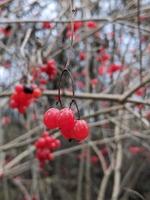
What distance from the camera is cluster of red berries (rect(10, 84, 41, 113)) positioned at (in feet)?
10.6

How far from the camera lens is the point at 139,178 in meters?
9.88

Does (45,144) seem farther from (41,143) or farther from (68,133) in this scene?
(68,133)

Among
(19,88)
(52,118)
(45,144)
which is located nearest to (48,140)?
(45,144)

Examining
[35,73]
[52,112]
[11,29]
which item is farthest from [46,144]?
[52,112]

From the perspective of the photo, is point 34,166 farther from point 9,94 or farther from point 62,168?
point 62,168

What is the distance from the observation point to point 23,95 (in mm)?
3412

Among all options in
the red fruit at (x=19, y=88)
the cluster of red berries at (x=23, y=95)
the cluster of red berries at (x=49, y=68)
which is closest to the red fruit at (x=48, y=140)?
the cluster of red berries at (x=23, y=95)

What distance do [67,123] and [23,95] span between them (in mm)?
1852

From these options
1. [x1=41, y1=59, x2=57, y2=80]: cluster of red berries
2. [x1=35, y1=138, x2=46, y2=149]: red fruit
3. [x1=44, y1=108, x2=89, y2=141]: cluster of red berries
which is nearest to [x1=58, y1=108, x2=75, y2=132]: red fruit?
[x1=44, y1=108, x2=89, y2=141]: cluster of red berries

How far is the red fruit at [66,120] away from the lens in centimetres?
160

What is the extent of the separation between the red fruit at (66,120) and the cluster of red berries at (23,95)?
1.61m

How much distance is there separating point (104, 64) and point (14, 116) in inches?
156

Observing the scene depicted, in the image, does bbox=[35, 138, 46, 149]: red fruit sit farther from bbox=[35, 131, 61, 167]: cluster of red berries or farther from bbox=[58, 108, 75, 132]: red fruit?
bbox=[58, 108, 75, 132]: red fruit

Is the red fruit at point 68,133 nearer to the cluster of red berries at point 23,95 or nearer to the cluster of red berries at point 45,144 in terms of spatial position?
the cluster of red berries at point 23,95
